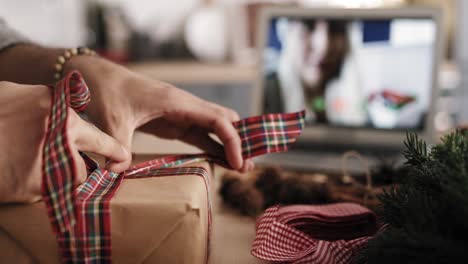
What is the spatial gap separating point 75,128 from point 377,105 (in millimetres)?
873

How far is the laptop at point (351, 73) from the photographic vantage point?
1.07 meters

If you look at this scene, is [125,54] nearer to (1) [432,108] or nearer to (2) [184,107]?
(1) [432,108]

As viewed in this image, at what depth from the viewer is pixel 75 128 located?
0.34m

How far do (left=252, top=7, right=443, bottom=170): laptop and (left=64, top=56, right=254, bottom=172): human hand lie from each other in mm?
544

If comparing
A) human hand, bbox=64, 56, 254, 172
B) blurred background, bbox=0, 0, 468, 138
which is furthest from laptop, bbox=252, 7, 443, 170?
blurred background, bbox=0, 0, 468, 138

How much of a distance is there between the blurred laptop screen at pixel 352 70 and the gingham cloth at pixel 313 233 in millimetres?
650

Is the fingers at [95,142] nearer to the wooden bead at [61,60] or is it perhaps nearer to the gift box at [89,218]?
the gift box at [89,218]

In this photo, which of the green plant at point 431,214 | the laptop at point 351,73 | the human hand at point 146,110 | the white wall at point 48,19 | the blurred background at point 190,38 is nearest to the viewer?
the green plant at point 431,214

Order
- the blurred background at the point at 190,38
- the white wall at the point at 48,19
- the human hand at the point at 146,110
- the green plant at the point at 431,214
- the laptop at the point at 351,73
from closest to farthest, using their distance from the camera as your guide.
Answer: the green plant at the point at 431,214, the human hand at the point at 146,110, the laptop at the point at 351,73, the white wall at the point at 48,19, the blurred background at the point at 190,38

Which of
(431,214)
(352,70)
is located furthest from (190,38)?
(431,214)

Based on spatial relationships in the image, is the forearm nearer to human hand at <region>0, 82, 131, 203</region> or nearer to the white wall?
human hand at <region>0, 82, 131, 203</region>

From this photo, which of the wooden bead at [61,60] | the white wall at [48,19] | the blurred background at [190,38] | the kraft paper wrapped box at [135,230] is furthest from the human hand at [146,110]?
the blurred background at [190,38]

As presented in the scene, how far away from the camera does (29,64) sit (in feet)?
1.70

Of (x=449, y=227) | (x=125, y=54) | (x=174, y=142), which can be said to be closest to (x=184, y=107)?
(x=174, y=142)
